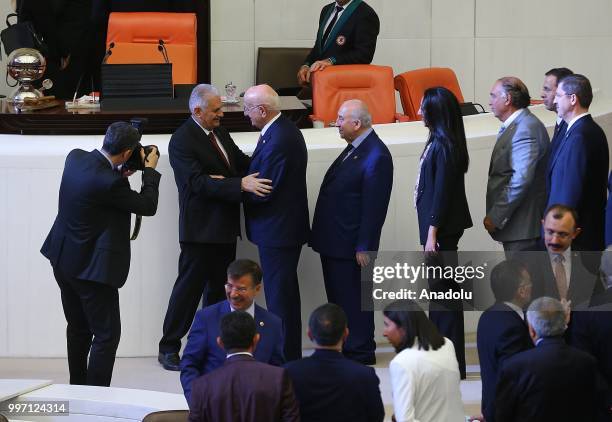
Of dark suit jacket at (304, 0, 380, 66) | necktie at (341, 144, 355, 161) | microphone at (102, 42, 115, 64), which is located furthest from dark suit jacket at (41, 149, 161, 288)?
dark suit jacket at (304, 0, 380, 66)

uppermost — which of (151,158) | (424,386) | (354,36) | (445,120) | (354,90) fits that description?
(354,36)

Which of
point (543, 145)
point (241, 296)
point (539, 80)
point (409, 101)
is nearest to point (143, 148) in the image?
point (241, 296)

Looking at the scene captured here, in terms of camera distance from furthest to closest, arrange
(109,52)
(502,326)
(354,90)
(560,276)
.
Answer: (109,52) < (354,90) < (560,276) < (502,326)

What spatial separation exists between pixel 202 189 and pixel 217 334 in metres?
1.62

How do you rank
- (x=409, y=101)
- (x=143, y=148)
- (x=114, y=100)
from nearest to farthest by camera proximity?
(x=143, y=148) < (x=114, y=100) < (x=409, y=101)

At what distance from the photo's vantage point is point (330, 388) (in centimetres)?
388

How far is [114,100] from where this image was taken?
7.18 m

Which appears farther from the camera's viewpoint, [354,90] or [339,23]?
[339,23]

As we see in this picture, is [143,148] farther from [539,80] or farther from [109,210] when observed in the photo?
[539,80]

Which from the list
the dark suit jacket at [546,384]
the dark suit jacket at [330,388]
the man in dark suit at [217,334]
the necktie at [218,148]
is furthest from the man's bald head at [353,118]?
the dark suit jacket at [330,388]

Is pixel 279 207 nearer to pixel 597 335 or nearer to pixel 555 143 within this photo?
pixel 555 143

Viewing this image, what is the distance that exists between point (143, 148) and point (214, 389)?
1.96 meters

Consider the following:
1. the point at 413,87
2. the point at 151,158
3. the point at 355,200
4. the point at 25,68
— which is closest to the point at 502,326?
the point at 355,200

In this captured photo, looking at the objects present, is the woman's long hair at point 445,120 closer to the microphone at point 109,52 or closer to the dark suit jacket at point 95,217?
the dark suit jacket at point 95,217
